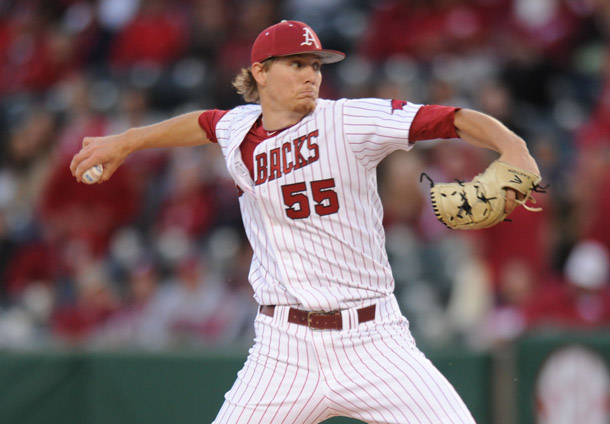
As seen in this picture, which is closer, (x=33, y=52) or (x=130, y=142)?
(x=130, y=142)

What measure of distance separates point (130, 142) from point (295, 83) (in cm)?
76

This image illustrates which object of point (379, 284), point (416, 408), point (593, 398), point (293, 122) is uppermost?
point (293, 122)

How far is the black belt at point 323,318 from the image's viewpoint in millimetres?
3682

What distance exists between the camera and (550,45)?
866cm

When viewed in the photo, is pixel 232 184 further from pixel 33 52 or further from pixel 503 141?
pixel 503 141

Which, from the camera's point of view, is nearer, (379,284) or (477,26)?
(379,284)

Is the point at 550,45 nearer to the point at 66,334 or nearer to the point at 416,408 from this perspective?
the point at 66,334

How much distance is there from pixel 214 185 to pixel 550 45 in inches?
123

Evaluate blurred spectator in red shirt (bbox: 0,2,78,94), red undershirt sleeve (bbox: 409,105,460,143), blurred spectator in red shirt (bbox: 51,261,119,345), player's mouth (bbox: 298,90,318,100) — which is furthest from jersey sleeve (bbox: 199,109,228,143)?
blurred spectator in red shirt (bbox: 0,2,78,94)

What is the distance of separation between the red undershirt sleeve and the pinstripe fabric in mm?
48

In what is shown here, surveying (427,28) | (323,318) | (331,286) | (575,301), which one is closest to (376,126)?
(331,286)

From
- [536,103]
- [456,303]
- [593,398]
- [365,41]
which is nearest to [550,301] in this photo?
[456,303]

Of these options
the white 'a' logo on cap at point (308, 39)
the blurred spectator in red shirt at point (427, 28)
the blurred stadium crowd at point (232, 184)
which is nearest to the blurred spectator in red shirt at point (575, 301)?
the blurred stadium crowd at point (232, 184)

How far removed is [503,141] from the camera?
328 centimetres
